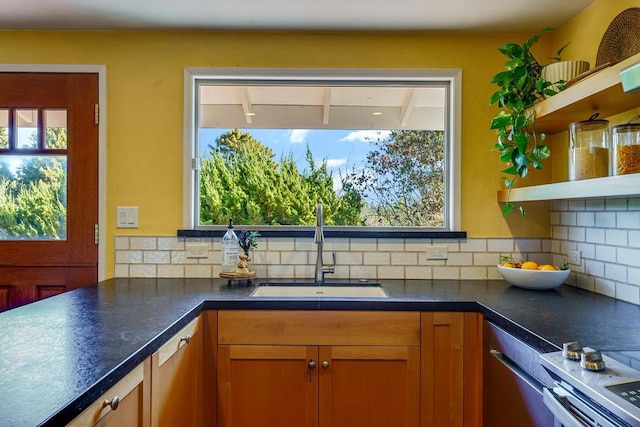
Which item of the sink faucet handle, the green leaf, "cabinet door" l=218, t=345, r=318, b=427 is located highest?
the green leaf

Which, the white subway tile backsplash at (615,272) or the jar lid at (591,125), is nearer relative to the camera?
the jar lid at (591,125)

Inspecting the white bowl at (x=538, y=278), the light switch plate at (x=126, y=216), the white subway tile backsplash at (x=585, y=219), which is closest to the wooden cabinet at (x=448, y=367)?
the white bowl at (x=538, y=278)

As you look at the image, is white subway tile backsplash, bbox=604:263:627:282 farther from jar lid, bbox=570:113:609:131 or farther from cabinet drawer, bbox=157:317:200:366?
cabinet drawer, bbox=157:317:200:366

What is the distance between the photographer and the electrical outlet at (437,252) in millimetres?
2285

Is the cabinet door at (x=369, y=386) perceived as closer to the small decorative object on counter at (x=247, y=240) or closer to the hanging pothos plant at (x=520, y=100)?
the small decorative object on counter at (x=247, y=240)

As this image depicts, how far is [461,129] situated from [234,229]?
4.62ft

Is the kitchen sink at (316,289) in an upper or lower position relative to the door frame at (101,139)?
lower

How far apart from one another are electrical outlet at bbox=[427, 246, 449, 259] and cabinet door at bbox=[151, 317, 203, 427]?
1275 mm

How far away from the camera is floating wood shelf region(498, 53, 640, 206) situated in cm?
135

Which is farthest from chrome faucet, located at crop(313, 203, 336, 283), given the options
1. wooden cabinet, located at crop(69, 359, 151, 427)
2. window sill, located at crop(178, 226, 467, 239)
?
wooden cabinet, located at crop(69, 359, 151, 427)

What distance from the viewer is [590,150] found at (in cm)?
161

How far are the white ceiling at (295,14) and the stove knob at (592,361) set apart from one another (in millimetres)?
1650

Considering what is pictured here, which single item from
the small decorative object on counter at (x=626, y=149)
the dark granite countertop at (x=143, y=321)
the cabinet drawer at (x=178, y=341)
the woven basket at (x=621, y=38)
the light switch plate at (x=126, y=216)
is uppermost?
the woven basket at (x=621, y=38)

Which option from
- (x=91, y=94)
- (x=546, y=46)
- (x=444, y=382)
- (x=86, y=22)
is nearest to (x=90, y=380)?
(x=444, y=382)
